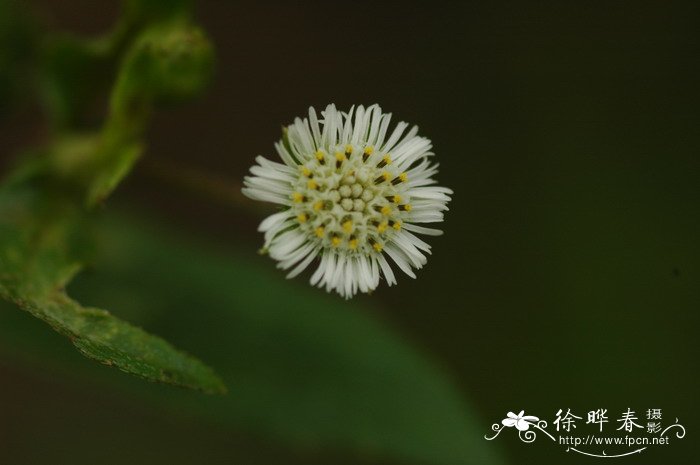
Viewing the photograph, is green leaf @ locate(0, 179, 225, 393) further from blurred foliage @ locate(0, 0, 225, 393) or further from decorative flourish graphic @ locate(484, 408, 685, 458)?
decorative flourish graphic @ locate(484, 408, 685, 458)

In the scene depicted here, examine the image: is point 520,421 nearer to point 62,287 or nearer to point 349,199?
point 349,199

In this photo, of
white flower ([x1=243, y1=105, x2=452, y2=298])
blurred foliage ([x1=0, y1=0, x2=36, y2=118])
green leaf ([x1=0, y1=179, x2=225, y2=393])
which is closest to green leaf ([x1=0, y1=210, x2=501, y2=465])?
green leaf ([x1=0, y1=179, x2=225, y2=393])

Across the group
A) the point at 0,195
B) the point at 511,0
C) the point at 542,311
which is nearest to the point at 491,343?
the point at 542,311

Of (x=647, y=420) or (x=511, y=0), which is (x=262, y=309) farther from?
(x=511, y=0)

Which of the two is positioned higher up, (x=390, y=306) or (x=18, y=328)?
(x=390, y=306)

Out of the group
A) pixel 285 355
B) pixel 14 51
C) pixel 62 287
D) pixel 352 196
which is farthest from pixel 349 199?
pixel 14 51

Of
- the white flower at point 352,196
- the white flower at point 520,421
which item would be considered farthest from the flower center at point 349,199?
the white flower at point 520,421
